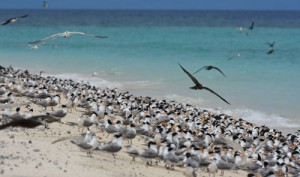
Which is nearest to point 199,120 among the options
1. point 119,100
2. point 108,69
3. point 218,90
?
point 119,100

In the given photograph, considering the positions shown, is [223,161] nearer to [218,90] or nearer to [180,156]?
[180,156]

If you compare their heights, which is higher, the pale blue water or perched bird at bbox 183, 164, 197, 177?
the pale blue water

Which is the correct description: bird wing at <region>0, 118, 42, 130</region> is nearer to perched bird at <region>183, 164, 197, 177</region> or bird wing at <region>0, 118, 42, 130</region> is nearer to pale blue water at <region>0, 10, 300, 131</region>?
perched bird at <region>183, 164, 197, 177</region>

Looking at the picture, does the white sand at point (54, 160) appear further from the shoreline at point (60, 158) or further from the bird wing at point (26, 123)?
the bird wing at point (26, 123)

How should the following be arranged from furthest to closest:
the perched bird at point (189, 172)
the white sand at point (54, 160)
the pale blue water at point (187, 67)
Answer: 1. the pale blue water at point (187, 67)
2. the perched bird at point (189, 172)
3. the white sand at point (54, 160)

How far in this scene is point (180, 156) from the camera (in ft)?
41.5

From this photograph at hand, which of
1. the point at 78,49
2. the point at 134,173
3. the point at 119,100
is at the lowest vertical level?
the point at 134,173

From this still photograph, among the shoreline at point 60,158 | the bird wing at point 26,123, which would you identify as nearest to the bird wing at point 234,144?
the shoreline at point 60,158

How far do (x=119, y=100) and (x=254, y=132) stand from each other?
607cm

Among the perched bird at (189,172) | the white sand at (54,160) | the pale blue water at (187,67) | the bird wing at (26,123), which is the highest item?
the pale blue water at (187,67)

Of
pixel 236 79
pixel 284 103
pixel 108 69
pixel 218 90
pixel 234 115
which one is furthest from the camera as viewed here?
pixel 108 69

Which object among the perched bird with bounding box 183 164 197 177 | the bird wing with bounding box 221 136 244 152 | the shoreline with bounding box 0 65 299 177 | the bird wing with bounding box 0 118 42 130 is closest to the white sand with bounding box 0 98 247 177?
the shoreline with bounding box 0 65 299 177

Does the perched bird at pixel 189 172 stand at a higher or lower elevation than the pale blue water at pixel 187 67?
lower

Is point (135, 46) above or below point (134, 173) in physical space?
above
